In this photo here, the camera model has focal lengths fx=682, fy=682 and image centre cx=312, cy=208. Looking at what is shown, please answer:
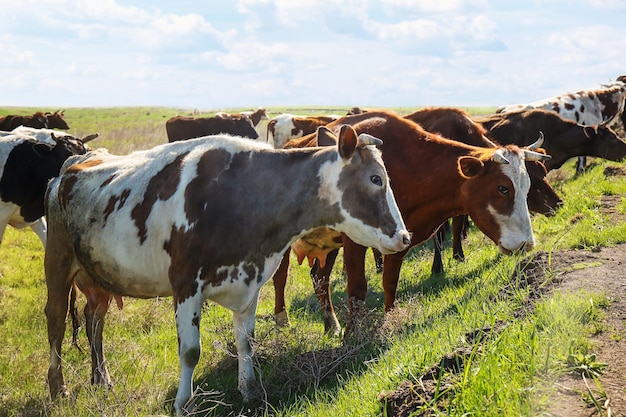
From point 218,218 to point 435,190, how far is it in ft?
10.0

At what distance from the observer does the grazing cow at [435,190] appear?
759cm

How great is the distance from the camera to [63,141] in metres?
9.97

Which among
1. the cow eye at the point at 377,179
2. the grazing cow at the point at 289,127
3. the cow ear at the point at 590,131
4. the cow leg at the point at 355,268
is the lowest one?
the cow leg at the point at 355,268

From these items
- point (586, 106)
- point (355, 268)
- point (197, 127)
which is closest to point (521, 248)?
point (355, 268)

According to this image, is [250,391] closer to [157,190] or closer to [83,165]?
[157,190]

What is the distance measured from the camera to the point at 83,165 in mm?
7176

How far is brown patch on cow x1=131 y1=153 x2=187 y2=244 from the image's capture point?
619 centimetres

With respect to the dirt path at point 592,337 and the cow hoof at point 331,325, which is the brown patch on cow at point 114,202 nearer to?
the cow hoof at point 331,325

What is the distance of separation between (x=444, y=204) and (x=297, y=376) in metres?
2.86

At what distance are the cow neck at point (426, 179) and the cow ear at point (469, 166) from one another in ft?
0.88

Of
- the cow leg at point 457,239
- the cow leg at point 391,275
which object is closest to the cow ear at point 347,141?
the cow leg at point 391,275

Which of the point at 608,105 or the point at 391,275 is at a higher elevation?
the point at 608,105

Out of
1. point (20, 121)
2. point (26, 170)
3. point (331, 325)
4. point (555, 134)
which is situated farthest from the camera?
point (20, 121)

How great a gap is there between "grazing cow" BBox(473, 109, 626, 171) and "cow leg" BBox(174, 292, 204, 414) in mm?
10035
